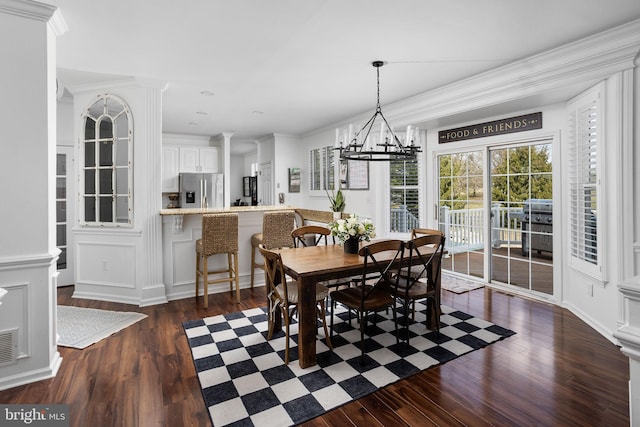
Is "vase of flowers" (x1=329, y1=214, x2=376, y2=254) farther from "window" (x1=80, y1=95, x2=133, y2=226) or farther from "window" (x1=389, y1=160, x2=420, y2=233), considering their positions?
"window" (x1=80, y1=95, x2=133, y2=226)

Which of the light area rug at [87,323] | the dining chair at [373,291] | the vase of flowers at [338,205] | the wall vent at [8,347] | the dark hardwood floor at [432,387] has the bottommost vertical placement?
the dark hardwood floor at [432,387]

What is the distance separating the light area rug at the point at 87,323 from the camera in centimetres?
298

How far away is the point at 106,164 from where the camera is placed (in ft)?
13.3

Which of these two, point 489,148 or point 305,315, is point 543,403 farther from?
point 489,148

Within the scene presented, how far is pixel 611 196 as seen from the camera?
2.90 m

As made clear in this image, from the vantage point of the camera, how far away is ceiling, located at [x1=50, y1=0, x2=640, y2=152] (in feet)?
7.80

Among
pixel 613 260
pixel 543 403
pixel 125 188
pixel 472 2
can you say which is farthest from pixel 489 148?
pixel 125 188

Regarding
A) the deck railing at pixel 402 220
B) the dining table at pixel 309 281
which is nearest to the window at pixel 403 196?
A: the deck railing at pixel 402 220

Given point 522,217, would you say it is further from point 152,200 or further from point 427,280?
point 152,200

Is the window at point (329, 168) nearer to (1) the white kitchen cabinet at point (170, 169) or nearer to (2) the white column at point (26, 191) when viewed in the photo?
(1) the white kitchen cabinet at point (170, 169)

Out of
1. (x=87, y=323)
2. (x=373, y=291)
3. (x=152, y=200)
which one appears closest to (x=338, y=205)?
(x=152, y=200)

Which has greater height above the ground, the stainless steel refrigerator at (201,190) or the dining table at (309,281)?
the stainless steel refrigerator at (201,190)

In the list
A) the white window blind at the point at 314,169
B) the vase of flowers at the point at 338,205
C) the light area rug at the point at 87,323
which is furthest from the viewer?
the white window blind at the point at 314,169

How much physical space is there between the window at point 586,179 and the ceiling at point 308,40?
73cm
